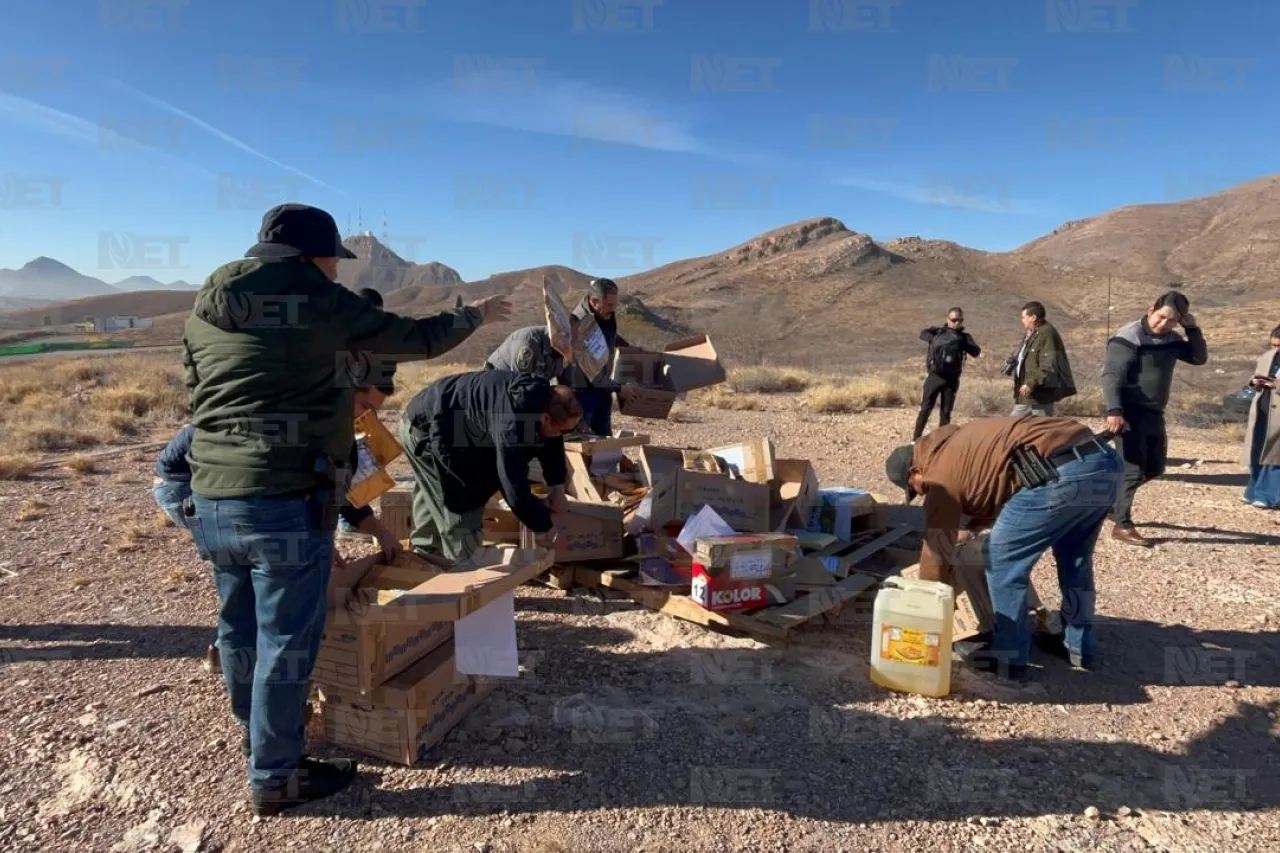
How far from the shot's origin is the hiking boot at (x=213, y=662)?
3.43 meters

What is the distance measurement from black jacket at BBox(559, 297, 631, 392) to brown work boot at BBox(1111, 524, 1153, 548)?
4.10 m

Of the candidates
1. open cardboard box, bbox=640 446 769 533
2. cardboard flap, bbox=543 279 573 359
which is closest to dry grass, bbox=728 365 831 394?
open cardboard box, bbox=640 446 769 533

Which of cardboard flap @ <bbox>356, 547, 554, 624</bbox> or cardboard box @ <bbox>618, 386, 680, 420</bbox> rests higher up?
cardboard box @ <bbox>618, 386, 680, 420</bbox>

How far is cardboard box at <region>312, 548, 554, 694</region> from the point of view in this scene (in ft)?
9.03

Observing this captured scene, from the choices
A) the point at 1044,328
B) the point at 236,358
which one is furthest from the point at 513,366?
the point at 1044,328

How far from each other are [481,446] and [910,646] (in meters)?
2.29

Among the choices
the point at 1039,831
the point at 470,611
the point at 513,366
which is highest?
the point at 513,366

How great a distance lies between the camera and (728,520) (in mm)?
5332

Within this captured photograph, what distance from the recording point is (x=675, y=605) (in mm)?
4387

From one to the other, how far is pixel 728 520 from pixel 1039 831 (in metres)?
2.82

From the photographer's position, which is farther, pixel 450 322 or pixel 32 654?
pixel 32 654

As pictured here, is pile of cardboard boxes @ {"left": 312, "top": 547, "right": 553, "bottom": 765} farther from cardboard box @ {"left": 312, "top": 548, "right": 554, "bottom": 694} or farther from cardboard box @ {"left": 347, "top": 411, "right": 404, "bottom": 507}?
cardboard box @ {"left": 347, "top": 411, "right": 404, "bottom": 507}

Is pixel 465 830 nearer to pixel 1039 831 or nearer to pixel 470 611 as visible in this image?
pixel 470 611

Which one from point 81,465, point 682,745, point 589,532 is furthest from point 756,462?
point 81,465
